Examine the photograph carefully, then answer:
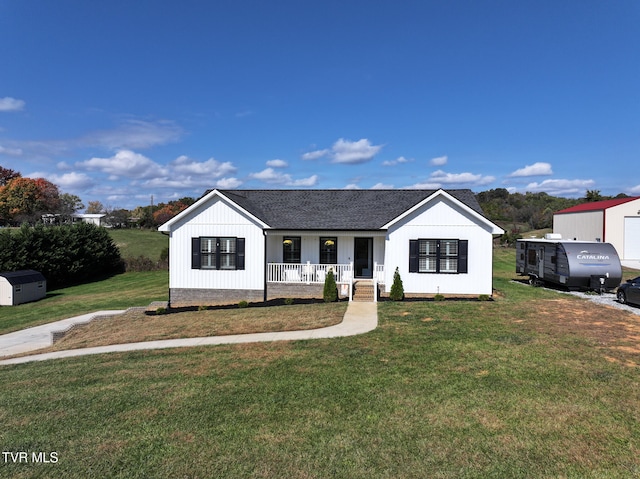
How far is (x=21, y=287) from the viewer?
83.9ft

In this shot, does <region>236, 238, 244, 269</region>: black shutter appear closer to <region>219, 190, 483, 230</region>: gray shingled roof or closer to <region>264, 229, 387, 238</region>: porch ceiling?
<region>264, 229, 387, 238</region>: porch ceiling

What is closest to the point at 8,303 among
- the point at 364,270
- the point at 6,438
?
the point at 364,270

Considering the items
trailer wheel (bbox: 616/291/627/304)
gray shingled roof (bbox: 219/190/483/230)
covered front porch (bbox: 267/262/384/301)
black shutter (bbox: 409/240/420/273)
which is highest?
gray shingled roof (bbox: 219/190/483/230)

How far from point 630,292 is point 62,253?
36497 millimetres

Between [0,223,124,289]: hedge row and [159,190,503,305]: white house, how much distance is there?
57.5ft

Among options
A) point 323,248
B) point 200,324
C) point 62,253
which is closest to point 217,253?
point 323,248

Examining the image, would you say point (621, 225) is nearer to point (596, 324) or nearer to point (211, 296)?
point (596, 324)

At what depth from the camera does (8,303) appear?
2500cm

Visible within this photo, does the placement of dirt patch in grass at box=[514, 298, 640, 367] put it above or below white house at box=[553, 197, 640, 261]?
below

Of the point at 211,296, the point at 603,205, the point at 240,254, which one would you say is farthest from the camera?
the point at 603,205

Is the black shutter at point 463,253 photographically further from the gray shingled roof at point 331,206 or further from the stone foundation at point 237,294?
the stone foundation at point 237,294

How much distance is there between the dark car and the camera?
1529cm

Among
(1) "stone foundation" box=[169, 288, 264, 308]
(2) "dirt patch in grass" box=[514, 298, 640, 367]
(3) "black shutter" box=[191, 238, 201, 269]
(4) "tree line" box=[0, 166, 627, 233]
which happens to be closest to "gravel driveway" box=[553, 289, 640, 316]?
(2) "dirt patch in grass" box=[514, 298, 640, 367]

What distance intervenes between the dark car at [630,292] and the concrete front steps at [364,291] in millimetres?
9941
